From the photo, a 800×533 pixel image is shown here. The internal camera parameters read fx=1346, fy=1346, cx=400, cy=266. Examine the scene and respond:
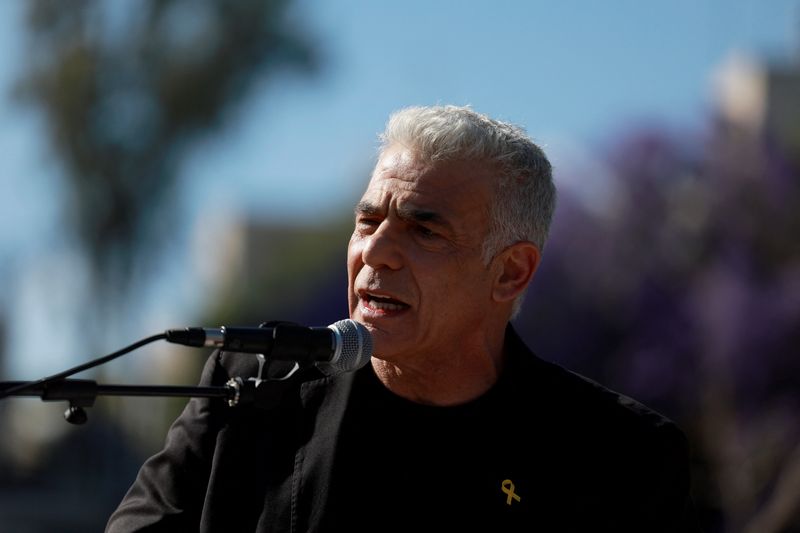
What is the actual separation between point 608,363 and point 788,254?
3729 mm

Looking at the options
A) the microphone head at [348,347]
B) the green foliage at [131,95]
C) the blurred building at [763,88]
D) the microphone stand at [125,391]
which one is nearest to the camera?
the microphone stand at [125,391]

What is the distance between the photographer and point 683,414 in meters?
22.1

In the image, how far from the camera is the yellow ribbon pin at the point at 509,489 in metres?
3.80

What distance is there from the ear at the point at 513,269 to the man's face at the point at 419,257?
0.07 meters

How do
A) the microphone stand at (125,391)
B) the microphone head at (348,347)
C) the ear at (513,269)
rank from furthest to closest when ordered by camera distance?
the ear at (513,269) < the microphone head at (348,347) < the microphone stand at (125,391)

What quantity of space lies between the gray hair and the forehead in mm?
Result: 25

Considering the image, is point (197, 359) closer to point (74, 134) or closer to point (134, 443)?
point (134, 443)

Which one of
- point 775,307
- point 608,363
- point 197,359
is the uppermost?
point 775,307

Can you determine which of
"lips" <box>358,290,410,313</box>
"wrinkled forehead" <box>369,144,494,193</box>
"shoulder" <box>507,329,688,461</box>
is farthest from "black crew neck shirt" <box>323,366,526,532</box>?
"wrinkled forehead" <box>369,144,494,193</box>

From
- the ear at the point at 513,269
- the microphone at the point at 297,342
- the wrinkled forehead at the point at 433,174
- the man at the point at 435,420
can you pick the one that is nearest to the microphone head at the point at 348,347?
the microphone at the point at 297,342

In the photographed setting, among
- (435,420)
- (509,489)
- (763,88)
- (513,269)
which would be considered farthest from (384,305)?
(763,88)

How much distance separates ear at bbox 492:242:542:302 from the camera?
13.7 feet

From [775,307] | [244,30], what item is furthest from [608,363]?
[244,30]

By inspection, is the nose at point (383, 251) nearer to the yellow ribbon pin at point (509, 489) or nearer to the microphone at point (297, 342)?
the microphone at point (297, 342)
